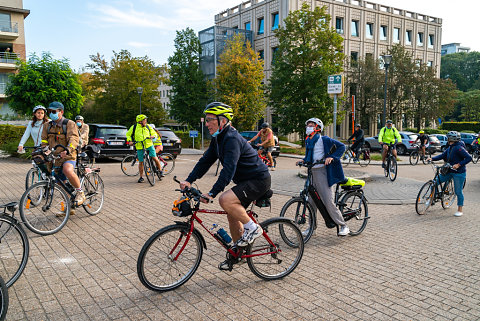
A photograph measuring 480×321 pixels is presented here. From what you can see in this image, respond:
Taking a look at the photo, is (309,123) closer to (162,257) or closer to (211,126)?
(211,126)

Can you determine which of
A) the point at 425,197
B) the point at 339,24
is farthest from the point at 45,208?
the point at 339,24

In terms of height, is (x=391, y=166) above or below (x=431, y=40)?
below

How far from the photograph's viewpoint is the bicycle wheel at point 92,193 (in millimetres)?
6895

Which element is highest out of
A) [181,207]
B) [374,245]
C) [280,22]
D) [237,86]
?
[280,22]

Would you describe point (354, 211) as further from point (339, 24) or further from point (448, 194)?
point (339, 24)

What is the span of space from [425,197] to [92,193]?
6.56 meters

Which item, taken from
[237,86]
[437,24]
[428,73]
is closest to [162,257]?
[237,86]

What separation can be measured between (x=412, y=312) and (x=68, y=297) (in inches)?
129

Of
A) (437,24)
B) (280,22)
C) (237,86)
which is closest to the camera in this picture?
(237,86)

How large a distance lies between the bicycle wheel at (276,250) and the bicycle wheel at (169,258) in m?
0.61

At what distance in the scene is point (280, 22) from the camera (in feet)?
130

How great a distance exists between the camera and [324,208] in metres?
5.70

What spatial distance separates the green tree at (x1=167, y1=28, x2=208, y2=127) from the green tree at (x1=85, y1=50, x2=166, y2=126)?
1721 mm

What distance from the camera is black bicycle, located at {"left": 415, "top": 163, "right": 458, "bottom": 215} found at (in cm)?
769
